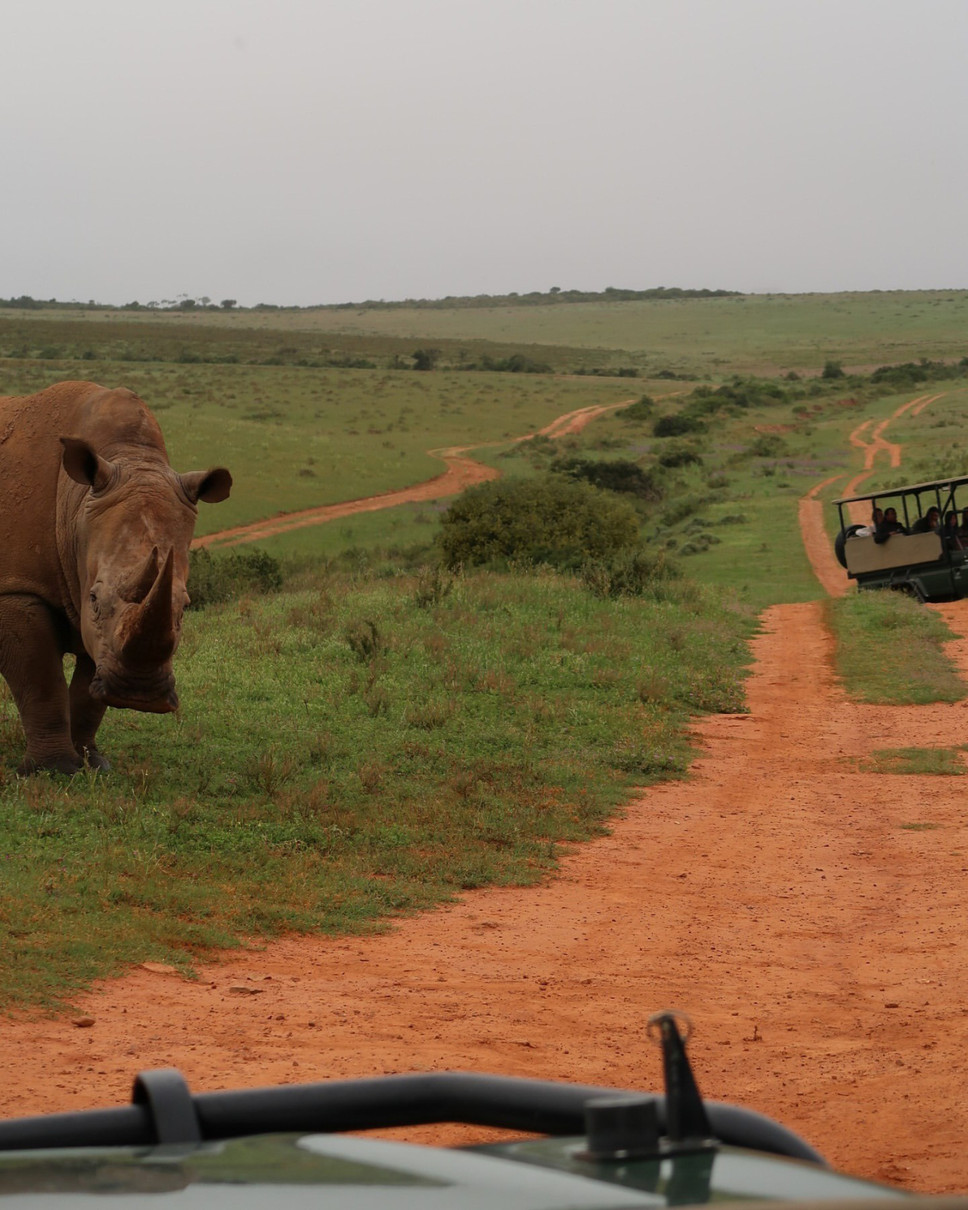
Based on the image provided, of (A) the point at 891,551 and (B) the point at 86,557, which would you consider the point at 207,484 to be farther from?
(A) the point at 891,551

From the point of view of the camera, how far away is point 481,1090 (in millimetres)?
2125

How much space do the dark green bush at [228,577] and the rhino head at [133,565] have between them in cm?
1171

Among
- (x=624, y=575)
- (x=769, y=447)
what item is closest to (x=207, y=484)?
(x=624, y=575)

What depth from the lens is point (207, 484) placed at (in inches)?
366

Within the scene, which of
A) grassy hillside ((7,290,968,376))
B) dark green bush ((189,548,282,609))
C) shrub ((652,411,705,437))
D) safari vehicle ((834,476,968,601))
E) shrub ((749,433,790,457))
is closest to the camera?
dark green bush ((189,548,282,609))

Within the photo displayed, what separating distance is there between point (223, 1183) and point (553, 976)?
18.7 feet

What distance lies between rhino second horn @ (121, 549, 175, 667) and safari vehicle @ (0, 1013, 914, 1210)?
19.4 ft

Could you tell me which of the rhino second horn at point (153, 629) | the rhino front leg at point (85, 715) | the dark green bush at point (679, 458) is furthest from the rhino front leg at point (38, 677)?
the dark green bush at point (679, 458)

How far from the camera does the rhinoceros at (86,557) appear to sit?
8398 mm

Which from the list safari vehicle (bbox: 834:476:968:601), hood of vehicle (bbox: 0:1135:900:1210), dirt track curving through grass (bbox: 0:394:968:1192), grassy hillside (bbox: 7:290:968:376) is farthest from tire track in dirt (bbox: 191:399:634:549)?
grassy hillside (bbox: 7:290:968:376)

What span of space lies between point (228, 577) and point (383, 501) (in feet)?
47.1

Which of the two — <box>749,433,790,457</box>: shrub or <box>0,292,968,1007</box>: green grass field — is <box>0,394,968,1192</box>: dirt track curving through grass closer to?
<box>0,292,968,1007</box>: green grass field

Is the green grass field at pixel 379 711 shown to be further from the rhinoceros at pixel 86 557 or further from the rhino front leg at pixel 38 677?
the rhinoceros at pixel 86 557

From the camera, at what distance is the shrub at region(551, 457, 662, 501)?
124 feet
